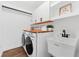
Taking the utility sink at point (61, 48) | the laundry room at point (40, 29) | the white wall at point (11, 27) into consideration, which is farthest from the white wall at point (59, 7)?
the white wall at point (11, 27)

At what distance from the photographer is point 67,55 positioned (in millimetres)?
1122

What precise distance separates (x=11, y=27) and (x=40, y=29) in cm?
85

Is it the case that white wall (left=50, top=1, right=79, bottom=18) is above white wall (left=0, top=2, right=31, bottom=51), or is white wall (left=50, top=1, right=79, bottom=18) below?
above

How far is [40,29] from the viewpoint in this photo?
226 centimetres

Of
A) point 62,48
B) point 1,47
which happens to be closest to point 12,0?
point 1,47

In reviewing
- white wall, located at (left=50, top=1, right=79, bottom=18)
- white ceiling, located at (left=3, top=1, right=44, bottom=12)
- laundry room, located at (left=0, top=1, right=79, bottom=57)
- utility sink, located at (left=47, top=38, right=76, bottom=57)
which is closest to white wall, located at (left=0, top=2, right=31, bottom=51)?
laundry room, located at (left=0, top=1, right=79, bottom=57)

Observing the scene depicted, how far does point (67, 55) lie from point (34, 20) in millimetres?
1824

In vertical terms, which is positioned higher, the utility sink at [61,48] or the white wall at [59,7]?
the white wall at [59,7]

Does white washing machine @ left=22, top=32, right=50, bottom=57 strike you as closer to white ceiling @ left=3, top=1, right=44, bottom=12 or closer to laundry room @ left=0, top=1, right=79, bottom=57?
laundry room @ left=0, top=1, right=79, bottom=57

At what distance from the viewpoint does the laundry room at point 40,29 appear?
1313 mm

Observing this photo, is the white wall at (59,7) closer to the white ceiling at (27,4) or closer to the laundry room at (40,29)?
the laundry room at (40,29)

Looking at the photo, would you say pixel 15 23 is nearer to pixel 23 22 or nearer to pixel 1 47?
pixel 23 22

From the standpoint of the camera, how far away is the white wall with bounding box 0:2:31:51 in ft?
7.25

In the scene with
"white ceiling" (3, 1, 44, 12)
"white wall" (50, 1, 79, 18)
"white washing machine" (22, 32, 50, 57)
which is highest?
"white ceiling" (3, 1, 44, 12)
